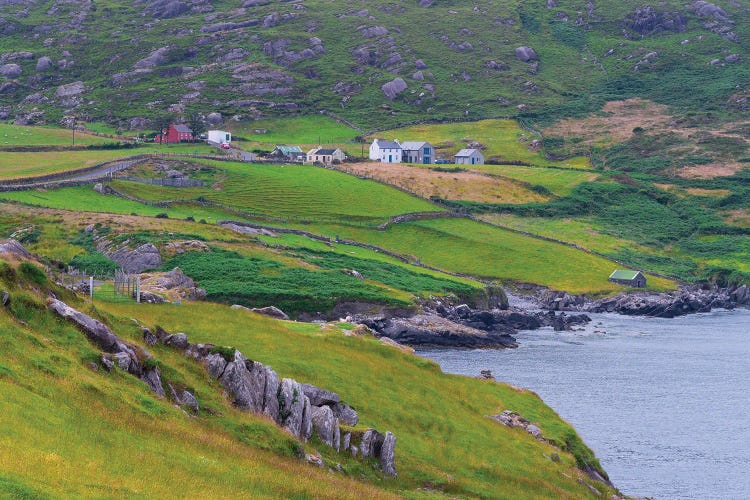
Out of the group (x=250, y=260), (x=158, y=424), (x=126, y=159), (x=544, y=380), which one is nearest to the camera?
(x=158, y=424)

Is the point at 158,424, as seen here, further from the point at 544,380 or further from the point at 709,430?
the point at 544,380

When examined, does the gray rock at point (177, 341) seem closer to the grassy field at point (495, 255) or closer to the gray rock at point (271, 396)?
the gray rock at point (271, 396)

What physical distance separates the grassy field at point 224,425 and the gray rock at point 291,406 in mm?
961

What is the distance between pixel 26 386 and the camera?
93.7ft

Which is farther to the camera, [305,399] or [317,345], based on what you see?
[317,345]

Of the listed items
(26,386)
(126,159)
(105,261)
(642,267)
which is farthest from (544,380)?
(126,159)

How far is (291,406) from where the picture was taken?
3753 cm

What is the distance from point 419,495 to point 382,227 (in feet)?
381

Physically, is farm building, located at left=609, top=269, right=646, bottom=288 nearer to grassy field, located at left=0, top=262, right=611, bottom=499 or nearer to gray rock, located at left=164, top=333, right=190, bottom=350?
grassy field, located at left=0, top=262, right=611, bottom=499

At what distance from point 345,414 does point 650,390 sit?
51.4 m

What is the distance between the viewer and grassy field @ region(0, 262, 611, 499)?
26.0 meters

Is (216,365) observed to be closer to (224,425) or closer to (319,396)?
(224,425)

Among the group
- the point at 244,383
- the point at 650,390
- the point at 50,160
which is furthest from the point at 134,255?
the point at 244,383

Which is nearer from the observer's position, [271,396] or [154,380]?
[154,380]
